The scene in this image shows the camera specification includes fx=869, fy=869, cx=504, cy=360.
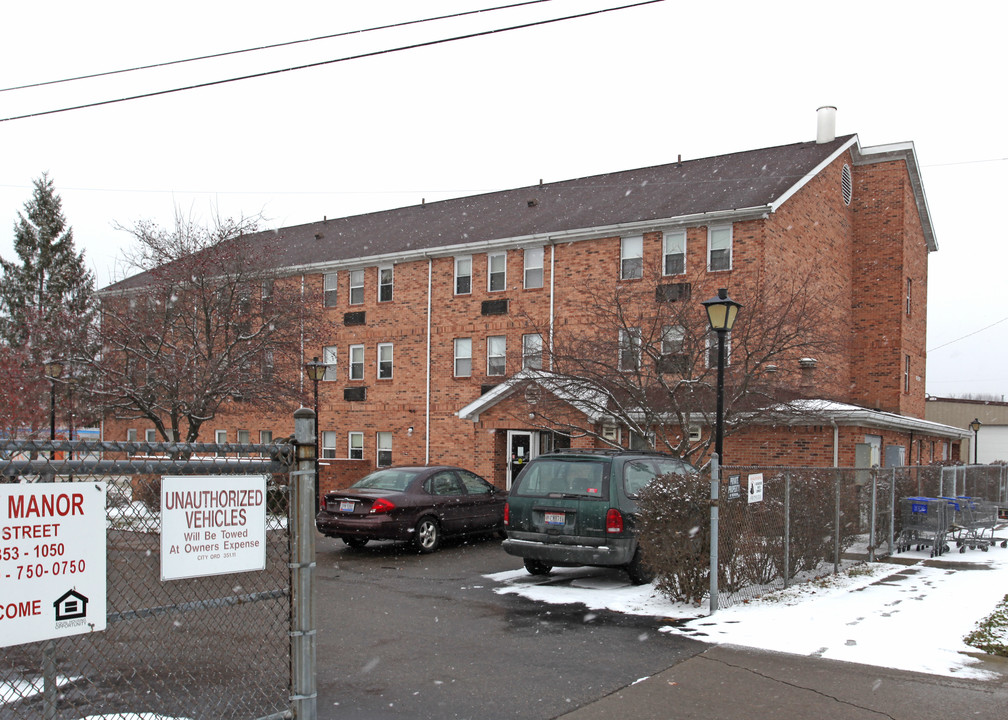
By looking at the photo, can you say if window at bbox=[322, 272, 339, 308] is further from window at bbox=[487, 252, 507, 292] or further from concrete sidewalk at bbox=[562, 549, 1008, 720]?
concrete sidewalk at bbox=[562, 549, 1008, 720]

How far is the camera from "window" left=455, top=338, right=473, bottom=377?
28422 millimetres

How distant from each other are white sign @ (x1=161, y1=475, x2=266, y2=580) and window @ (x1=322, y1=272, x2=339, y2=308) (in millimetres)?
28153

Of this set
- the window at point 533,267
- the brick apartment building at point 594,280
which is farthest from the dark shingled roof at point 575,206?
the window at point 533,267

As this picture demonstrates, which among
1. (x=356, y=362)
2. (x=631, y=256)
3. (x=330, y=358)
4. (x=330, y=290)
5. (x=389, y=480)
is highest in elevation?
(x=631, y=256)

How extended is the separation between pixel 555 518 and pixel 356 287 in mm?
21857

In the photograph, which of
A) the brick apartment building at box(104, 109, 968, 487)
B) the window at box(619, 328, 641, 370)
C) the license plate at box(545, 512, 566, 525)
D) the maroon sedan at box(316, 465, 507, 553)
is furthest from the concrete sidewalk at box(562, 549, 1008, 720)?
the brick apartment building at box(104, 109, 968, 487)

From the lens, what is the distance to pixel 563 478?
11375 mm

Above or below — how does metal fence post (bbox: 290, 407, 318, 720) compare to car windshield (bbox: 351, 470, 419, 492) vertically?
above

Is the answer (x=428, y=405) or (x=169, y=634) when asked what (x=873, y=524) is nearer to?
(x=169, y=634)

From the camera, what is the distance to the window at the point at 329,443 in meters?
31.7

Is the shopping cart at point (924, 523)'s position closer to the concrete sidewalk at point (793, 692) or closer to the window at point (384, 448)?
the concrete sidewalk at point (793, 692)

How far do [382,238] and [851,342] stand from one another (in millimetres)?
17037

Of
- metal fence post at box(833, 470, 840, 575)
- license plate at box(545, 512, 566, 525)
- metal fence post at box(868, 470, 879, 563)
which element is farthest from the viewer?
metal fence post at box(868, 470, 879, 563)

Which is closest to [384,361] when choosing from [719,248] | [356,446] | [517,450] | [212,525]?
[356,446]
